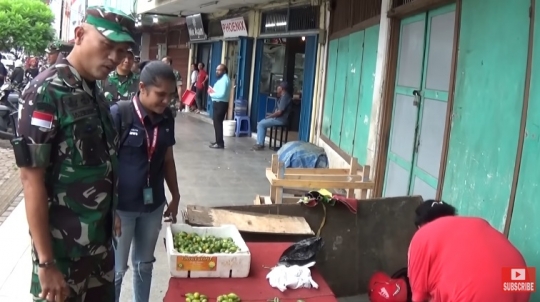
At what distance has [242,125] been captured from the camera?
44.4 feet

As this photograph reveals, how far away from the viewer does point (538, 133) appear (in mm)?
3396

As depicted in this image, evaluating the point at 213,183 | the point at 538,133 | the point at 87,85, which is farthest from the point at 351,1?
the point at 87,85

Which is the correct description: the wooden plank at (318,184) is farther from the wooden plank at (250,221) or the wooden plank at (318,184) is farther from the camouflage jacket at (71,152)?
the camouflage jacket at (71,152)

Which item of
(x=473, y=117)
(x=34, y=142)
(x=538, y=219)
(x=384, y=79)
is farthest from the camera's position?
(x=384, y=79)

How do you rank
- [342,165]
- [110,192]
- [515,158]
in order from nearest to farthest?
[110,192], [515,158], [342,165]

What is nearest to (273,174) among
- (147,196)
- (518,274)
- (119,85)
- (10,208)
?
(119,85)

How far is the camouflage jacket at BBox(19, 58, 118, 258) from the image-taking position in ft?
A: 6.88

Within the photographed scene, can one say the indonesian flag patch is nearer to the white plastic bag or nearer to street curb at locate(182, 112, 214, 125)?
the white plastic bag

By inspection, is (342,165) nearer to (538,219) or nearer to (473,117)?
(473,117)

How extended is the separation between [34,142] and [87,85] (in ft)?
1.20

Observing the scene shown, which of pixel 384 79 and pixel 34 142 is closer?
pixel 34 142

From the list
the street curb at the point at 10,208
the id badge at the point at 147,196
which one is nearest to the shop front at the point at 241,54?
the street curb at the point at 10,208

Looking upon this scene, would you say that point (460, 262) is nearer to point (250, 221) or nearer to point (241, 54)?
point (250, 221)

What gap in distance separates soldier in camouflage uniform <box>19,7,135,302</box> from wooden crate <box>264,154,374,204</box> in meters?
3.05
